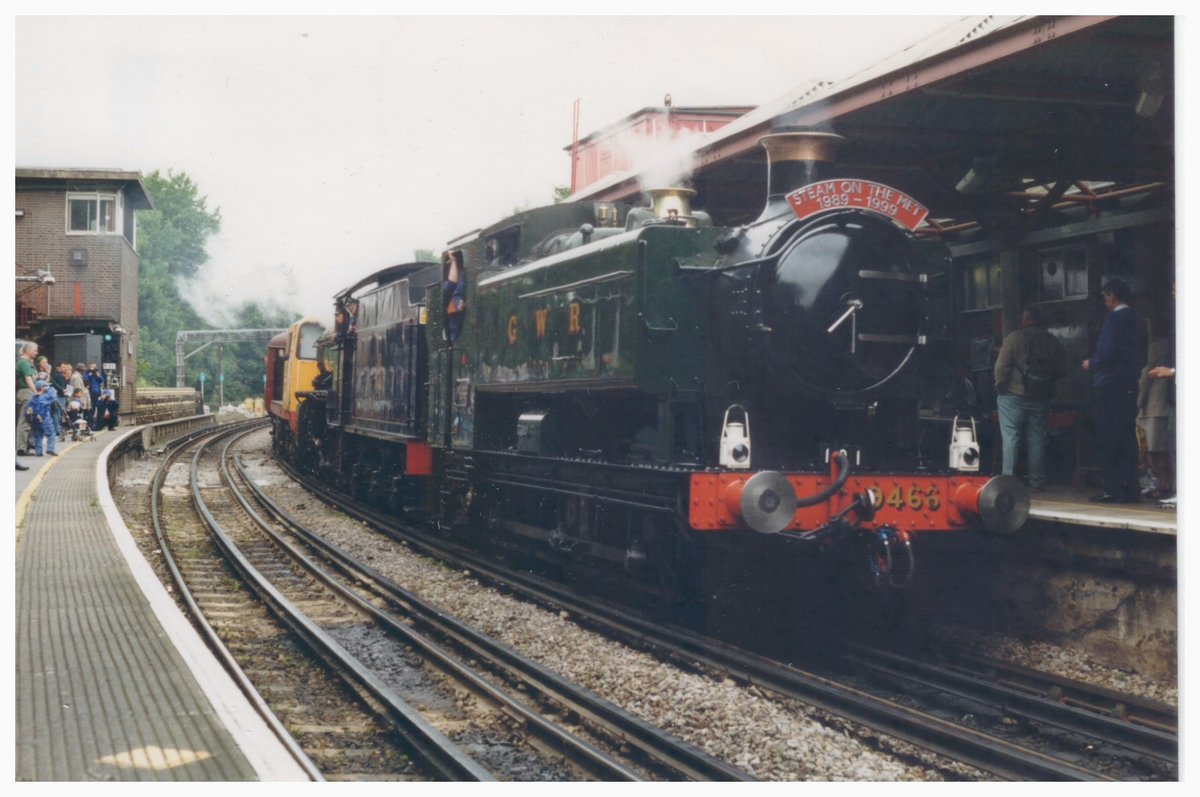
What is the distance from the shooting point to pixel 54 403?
14164mm

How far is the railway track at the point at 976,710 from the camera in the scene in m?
5.36

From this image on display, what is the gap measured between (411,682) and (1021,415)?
5291 mm

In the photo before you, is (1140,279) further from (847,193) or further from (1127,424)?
(847,193)

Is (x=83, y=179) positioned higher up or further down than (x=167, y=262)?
further down

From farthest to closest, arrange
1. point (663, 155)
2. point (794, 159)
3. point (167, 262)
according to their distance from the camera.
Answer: point (167, 262) < point (663, 155) < point (794, 159)

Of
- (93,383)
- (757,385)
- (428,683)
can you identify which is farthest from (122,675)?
(93,383)

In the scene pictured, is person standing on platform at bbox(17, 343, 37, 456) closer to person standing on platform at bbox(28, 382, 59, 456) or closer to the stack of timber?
person standing on platform at bbox(28, 382, 59, 456)

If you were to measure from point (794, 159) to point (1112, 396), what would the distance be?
2868 millimetres

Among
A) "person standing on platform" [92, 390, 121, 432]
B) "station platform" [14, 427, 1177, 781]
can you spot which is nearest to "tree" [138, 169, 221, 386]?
"person standing on platform" [92, 390, 121, 432]

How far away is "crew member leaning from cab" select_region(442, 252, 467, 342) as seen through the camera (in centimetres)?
1161

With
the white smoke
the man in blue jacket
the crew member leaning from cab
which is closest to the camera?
the man in blue jacket

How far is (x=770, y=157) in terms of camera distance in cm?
774

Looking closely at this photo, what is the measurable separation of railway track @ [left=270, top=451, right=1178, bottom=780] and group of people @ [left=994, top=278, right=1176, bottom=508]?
86.7 inches

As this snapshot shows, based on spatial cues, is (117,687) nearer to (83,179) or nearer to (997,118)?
(83,179)
